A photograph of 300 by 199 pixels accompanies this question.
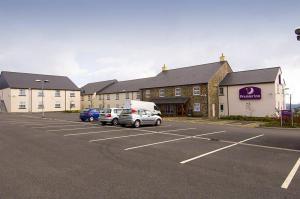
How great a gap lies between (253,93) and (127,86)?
29.7m

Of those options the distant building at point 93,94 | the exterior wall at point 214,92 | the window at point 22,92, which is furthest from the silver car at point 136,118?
the window at point 22,92

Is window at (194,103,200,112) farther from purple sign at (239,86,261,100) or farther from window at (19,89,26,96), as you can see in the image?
window at (19,89,26,96)

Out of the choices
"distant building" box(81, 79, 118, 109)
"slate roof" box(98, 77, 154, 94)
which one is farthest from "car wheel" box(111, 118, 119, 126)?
"distant building" box(81, 79, 118, 109)

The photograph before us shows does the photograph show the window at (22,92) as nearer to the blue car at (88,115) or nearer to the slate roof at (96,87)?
the slate roof at (96,87)

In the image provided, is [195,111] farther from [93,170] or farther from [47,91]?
[47,91]

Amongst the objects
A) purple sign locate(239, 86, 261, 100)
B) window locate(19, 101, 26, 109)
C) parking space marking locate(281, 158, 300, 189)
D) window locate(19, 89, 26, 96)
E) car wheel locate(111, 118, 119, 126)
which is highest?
window locate(19, 89, 26, 96)

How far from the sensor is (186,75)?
42844mm

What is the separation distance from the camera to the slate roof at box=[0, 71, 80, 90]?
55253mm

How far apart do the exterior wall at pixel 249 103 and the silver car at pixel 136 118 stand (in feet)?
61.9

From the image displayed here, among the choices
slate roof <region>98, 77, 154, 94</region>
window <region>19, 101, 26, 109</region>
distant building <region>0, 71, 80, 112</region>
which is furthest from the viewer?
window <region>19, 101, 26, 109</region>

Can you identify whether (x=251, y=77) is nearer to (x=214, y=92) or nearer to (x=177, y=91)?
(x=214, y=92)

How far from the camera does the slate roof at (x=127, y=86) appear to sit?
5289 cm

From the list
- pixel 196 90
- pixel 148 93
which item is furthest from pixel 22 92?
pixel 196 90

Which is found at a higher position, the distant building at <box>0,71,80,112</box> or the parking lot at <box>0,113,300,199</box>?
the distant building at <box>0,71,80,112</box>
